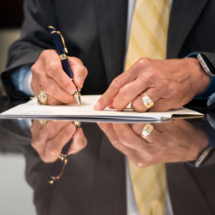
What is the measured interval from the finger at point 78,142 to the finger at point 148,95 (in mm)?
150

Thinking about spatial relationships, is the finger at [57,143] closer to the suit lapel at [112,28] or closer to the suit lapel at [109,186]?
the suit lapel at [109,186]

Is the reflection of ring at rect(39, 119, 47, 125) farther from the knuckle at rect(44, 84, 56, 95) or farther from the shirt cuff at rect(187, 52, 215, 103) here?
the shirt cuff at rect(187, 52, 215, 103)

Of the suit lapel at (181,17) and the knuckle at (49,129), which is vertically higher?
the suit lapel at (181,17)

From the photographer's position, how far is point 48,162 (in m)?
0.24

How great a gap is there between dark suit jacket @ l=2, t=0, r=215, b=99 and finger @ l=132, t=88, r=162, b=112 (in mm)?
414

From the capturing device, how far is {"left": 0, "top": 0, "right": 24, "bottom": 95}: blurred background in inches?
72.8

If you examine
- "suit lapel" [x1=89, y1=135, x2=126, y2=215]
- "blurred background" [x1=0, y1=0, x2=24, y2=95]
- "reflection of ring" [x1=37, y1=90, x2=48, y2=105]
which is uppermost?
"suit lapel" [x1=89, y1=135, x2=126, y2=215]

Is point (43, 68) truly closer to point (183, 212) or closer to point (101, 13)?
point (101, 13)

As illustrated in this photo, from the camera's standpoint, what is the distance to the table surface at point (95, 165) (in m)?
0.17

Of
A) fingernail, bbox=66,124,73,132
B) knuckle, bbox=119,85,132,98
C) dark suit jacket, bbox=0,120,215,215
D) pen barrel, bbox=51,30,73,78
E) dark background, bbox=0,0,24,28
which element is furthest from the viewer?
dark background, bbox=0,0,24,28

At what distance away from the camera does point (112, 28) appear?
2.94 ft

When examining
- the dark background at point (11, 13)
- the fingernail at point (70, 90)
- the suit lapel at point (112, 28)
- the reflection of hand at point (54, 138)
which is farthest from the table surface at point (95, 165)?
the dark background at point (11, 13)

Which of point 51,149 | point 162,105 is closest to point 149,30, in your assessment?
point 162,105

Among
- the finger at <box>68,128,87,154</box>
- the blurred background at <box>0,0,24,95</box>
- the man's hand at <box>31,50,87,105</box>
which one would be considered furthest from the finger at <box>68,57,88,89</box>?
the blurred background at <box>0,0,24,95</box>
